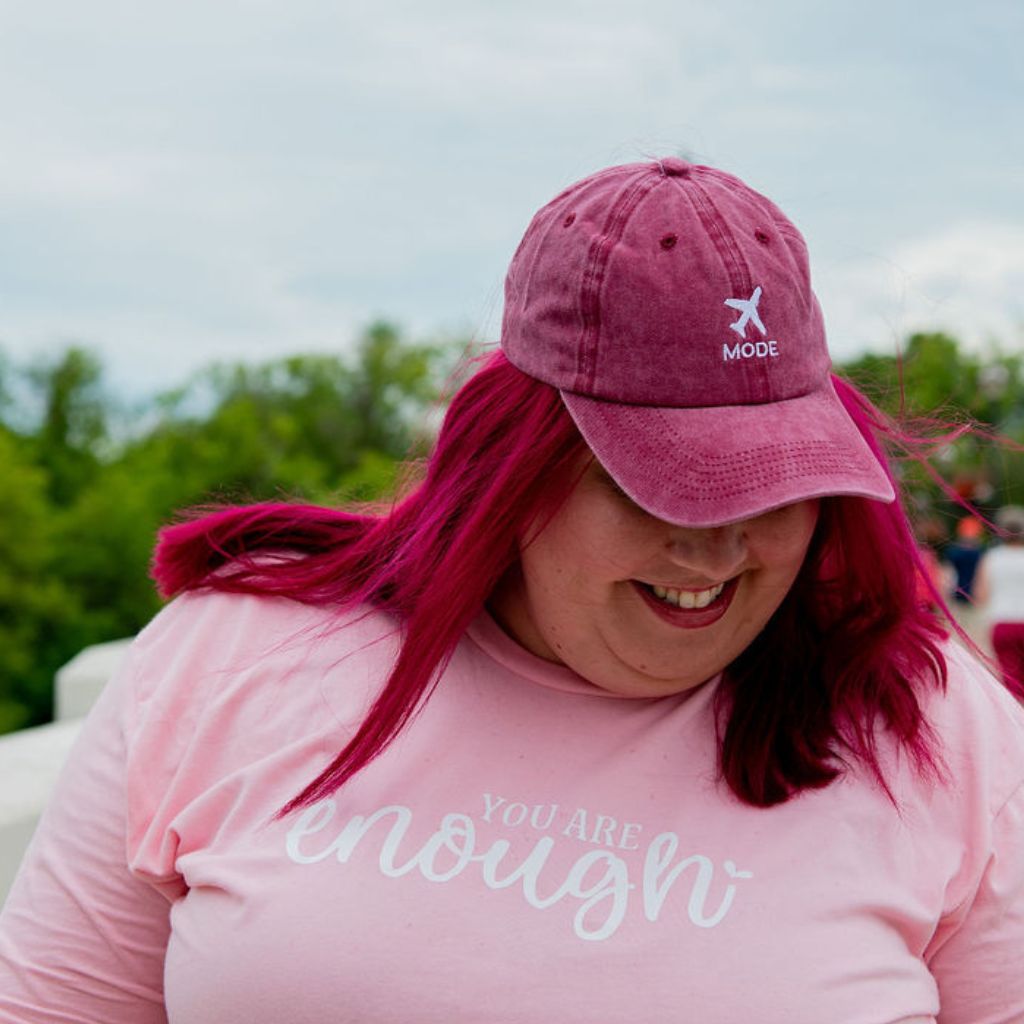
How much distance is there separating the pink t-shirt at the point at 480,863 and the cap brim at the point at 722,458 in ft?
1.11

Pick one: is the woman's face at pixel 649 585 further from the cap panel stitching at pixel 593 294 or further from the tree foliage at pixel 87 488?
the tree foliage at pixel 87 488

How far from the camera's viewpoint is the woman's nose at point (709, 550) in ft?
4.73

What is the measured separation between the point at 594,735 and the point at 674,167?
2.09 feet

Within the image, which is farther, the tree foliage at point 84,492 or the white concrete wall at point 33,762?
the tree foliage at point 84,492

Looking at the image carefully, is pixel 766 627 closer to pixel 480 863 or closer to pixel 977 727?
pixel 977 727

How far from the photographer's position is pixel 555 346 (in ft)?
4.82

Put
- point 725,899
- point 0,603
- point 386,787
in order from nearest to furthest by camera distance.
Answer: point 725,899, point 386,787, point 0,603

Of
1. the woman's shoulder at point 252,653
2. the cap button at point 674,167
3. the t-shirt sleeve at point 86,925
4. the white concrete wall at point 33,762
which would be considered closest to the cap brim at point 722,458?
the cap button at point 674,167

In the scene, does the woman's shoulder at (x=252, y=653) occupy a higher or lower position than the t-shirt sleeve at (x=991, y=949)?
higher

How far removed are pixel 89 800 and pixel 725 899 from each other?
0.74m

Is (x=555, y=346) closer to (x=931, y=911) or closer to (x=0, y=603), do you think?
(x=931, y=911)

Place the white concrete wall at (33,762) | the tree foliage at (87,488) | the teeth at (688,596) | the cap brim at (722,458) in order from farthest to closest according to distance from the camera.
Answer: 1. the tree foliage at (87,488)
2. the white concrete wall at (33,762)
3. the teeth at (688,596)
4. the cap brim at (722,458)

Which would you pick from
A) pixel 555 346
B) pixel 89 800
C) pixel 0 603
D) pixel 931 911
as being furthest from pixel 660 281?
pixel 0 603

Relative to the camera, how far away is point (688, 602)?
59.1 inches
